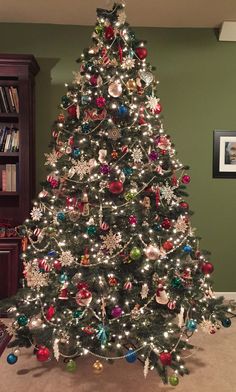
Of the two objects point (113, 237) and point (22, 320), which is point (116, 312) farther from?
point (22, 320)

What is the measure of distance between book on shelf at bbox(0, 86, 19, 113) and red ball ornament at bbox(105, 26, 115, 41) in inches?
46.1

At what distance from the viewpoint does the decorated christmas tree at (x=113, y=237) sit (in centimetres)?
212

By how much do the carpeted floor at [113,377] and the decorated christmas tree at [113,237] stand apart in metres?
0.09

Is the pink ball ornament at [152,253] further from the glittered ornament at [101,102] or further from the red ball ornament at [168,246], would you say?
the glittered ornament at [101,102]

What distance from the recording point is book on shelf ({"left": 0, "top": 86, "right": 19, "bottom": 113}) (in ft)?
10.3

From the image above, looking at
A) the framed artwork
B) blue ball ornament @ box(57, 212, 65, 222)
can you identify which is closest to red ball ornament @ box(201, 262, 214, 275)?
blue ball ornament @ box(57, 212, 65, 222)

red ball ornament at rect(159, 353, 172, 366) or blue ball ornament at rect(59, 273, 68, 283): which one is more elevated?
blue ball ornament at rect(59, 273, 68, 283)

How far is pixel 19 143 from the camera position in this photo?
3.12 meters

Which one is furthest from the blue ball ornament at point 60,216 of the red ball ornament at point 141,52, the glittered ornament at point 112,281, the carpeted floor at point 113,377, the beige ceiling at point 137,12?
the beige ceiling at point 137,12

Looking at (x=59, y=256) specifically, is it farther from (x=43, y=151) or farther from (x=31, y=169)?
(x=43, y=151)

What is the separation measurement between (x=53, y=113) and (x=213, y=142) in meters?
1.61

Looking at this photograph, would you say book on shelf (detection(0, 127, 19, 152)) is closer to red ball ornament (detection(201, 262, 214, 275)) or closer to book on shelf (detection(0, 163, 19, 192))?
book on shelf (detection(0, 163, 19, 192))

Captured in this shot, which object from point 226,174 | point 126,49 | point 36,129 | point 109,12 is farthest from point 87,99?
point 226,174

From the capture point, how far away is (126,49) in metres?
2.33
